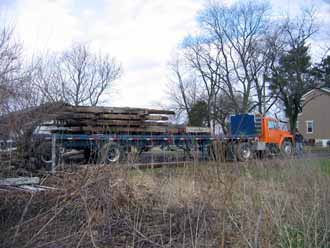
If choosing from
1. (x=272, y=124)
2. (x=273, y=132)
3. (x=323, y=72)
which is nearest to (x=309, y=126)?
(x=323, y=72)

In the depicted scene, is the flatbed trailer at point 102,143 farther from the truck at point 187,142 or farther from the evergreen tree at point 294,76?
the evergreen tree at point 294,76

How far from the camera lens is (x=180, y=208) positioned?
6.02m

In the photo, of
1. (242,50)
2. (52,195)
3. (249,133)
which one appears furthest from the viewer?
(242,50)

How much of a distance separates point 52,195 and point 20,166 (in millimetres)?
1889

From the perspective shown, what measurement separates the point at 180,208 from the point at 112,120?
9.56m

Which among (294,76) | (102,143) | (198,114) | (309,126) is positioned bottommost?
(102,143)

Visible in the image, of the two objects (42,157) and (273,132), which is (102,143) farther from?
(273,132)

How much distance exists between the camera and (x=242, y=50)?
142 feet

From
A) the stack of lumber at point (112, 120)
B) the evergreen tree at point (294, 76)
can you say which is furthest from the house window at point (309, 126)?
the stack of lumber at point (112, 120)

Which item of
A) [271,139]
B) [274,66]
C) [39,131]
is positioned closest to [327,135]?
[274,66]

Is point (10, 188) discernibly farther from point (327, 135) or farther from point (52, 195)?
point (327, 135)

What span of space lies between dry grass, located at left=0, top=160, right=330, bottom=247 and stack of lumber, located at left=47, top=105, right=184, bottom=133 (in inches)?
270

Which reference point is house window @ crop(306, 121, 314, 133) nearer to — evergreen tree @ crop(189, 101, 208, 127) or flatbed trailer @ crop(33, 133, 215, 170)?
evergreen tree @ crop(189, 101, 208, 127)

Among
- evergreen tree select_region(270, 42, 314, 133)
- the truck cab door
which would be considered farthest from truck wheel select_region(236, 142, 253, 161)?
evergreen tree select_region(270, 42, 314, 133)
